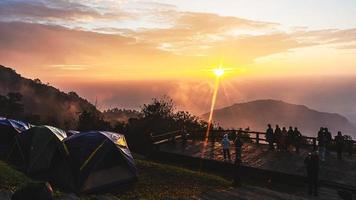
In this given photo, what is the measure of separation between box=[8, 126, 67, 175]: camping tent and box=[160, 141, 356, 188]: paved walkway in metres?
10.5

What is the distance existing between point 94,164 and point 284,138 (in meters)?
14.3

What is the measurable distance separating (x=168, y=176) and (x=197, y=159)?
20.9ft

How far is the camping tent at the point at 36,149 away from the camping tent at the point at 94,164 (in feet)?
4.00

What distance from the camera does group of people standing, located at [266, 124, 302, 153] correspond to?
26.5m

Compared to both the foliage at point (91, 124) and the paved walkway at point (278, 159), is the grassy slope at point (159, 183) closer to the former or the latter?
the paved walkway at point (278, 159)

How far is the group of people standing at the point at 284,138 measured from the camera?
2650 cm

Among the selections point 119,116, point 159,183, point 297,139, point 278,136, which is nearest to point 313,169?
point 159,183

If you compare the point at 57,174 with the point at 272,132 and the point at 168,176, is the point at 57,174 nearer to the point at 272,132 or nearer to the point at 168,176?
the point at 168,176

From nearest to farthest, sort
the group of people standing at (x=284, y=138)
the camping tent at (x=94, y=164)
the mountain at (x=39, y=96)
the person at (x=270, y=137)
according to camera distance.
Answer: the camping tent at (x=94, y=164), the group of people standing at (x=284, y=138), the person at (x=270, y=137), the mountain at (x=39, y=96)

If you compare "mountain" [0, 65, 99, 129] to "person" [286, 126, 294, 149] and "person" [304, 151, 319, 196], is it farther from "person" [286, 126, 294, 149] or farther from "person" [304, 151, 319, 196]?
"person" [304, 151, 319, 196]

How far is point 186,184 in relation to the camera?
1897cm

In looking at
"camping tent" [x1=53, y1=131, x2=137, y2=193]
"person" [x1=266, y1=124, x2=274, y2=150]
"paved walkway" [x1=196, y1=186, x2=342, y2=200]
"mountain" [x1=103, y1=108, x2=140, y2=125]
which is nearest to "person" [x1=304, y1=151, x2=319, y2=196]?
"paved walkway" [x1=196, y1=186, x2=342, y2=200]

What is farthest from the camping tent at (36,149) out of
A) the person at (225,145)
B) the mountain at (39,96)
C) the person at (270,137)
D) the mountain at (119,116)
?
the mountain at (39,96)

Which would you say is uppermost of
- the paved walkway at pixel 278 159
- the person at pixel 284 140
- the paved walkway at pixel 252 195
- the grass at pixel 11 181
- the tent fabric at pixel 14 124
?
the person at pixel 284 140
